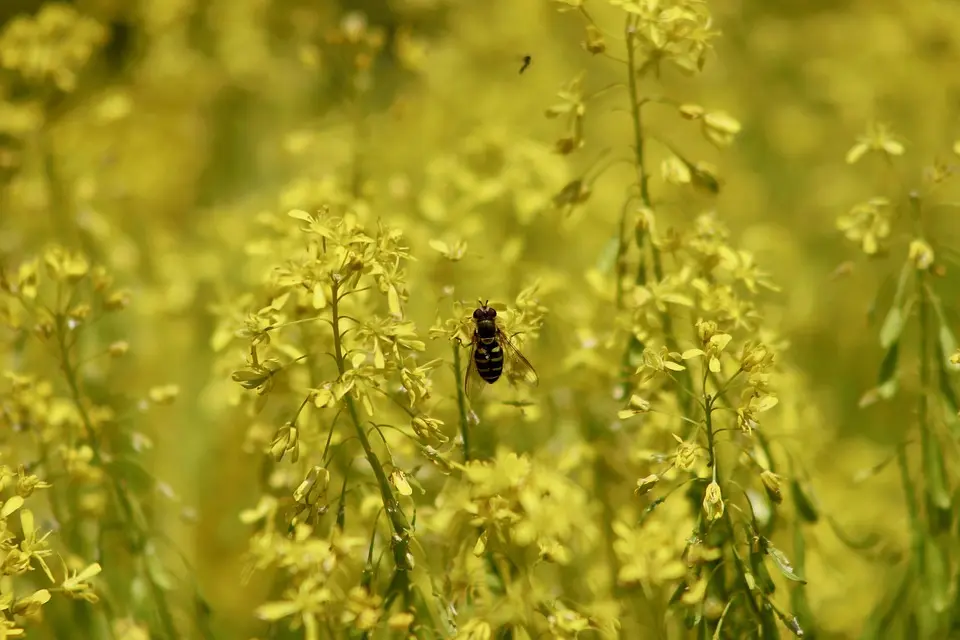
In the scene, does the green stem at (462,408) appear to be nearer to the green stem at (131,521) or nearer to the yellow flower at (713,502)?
the yellow flower at (713,502)

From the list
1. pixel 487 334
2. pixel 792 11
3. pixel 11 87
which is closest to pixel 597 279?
pixel 487 334

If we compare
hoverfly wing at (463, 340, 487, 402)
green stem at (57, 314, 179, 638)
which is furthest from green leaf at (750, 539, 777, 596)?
green stem at (57, 314, 179, 638)

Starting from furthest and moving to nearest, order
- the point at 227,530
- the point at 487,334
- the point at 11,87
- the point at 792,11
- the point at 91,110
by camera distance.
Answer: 1. the point at 792,11
2. the point at 11,87
3. the point at 91,110
4. the point at 227,530
5. the point at 487,334

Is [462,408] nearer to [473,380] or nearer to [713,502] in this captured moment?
[473,380]

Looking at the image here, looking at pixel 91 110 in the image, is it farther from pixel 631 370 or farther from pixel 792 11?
→ pixel 792 11

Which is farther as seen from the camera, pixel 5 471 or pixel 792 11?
pixel 792 11

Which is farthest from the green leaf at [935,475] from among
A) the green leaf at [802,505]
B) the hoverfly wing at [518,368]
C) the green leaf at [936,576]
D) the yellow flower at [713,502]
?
the hoverfly wing at [518,368]

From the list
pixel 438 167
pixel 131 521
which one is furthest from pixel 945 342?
pixel 131 521

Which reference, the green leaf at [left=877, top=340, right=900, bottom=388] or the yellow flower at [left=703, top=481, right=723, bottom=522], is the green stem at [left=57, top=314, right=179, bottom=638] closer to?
the yellow flower at [left=703, top=481, right=723, bottom=522]
